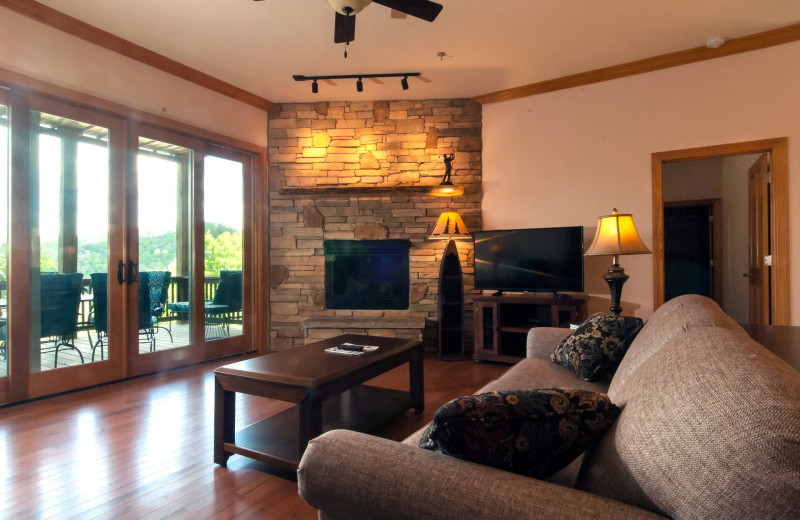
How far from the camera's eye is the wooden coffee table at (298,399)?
1.94 m

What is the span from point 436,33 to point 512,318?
258cm

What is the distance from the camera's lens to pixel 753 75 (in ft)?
11.7

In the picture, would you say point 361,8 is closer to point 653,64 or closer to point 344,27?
point 344,27

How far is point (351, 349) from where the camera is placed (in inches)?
101

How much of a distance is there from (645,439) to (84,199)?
12.9 feet

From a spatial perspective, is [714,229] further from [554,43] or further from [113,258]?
[113,258]

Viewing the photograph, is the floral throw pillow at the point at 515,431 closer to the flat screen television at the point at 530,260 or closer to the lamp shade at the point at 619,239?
the lamp shade at the point at 619,239

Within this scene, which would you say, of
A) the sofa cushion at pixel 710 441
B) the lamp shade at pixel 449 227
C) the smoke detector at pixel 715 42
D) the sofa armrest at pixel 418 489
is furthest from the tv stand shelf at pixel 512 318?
the sofa armrest at pixel 418 489

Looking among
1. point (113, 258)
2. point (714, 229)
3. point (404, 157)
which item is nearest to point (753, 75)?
point (714, 229)

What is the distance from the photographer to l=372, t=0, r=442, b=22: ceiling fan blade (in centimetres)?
233

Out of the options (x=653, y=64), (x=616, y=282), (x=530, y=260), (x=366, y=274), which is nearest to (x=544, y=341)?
(x=616, y=282)

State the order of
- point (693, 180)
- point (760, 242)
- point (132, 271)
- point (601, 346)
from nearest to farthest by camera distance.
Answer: point (601, 346)
point (132, 271)
point (760, 242)
point (693, 180)

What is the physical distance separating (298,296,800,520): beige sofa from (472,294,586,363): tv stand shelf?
115 inches

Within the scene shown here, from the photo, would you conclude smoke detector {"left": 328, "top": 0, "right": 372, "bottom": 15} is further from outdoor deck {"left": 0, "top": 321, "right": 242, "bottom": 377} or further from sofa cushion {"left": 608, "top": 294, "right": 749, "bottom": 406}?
outdoor deck {"left": 0, "top": 321, "right": 242, "bottom": 377}
